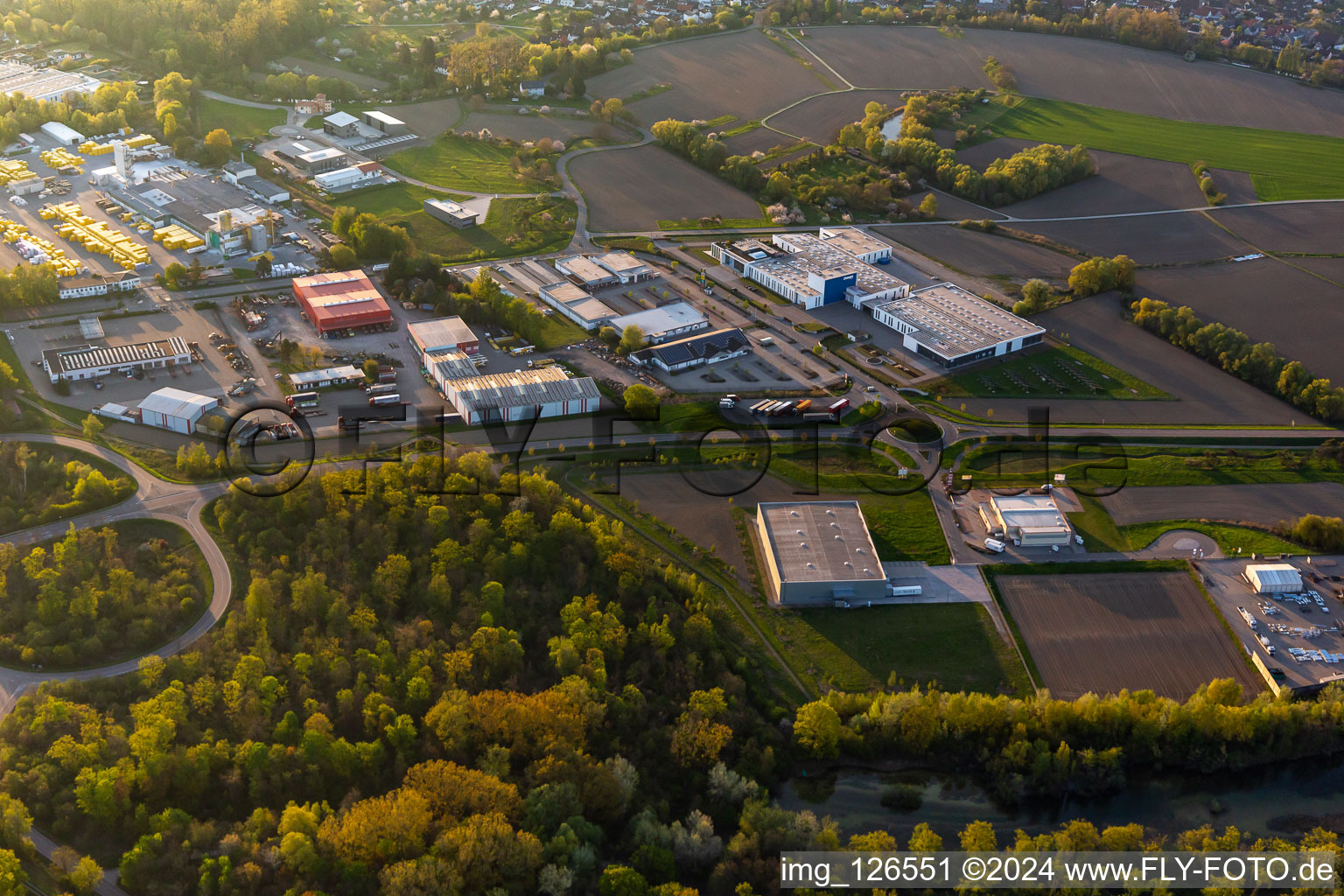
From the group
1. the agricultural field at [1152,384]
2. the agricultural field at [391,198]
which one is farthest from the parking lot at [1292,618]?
the agricultural field at [391,198]

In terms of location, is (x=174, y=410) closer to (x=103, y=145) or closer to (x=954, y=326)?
(x=954, y=326)

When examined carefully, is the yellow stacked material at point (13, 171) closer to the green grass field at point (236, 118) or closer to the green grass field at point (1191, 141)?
the green grass field at point (236, 118)

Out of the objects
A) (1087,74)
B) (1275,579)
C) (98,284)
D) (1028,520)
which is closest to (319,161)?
(98,284)

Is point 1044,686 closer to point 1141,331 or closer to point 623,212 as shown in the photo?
point 1141,331

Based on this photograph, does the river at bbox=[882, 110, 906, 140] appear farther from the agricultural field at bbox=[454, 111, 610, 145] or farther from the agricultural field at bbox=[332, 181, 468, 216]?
the agricultural field at bbox=[332, 181, 468, 216]

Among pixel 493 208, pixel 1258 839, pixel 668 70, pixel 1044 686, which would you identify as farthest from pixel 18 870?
pixel 668 70

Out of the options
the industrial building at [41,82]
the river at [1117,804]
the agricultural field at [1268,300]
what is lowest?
the river at [1117,804]
